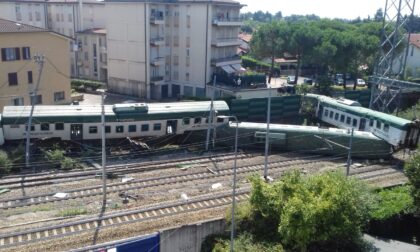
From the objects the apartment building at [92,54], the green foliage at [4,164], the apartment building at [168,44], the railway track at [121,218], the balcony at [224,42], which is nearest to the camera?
the railway track at [121,218]

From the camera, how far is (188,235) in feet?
59.0

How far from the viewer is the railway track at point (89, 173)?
22.9 meters

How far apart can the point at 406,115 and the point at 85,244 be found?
2922 cm

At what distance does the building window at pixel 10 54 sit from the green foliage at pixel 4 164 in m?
13.9

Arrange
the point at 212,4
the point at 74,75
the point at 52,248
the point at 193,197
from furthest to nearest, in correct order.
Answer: the point at 74,75 < the point at 212,4 < the point at 193,197 < the point at 52,248

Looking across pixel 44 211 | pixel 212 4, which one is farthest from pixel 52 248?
pixel 212 4

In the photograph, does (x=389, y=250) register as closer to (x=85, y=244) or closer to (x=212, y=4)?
(x=85, y=244)

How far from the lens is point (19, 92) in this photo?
3684 centimetres

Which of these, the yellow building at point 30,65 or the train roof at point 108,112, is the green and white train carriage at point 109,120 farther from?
the yellow building at point 30,65

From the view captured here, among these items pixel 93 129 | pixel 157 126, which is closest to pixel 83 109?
pixel 93 129

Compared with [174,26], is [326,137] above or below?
below

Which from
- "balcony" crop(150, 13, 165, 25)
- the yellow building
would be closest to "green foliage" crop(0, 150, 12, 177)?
the yellow building

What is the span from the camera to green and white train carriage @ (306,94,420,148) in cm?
2822

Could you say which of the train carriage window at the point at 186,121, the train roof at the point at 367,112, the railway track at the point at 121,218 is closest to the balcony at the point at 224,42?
the train roof at the point at 367,112
